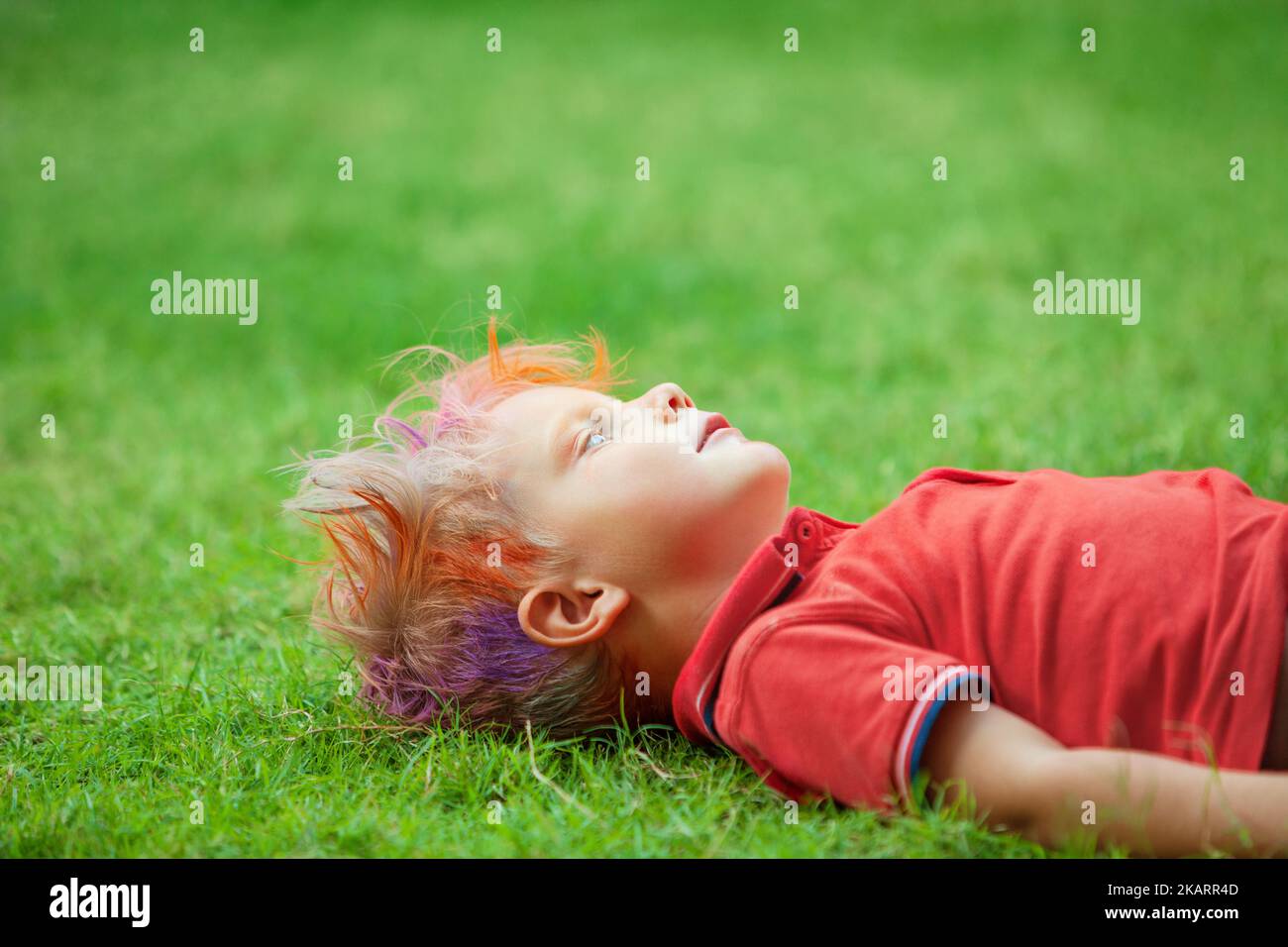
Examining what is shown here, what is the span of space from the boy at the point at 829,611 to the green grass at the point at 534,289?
113 mm

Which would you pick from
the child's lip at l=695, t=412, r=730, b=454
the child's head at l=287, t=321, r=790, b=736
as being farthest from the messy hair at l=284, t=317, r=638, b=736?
the child's lip at l=695, t=412, r=730, b=454

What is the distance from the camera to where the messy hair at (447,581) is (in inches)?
82.0

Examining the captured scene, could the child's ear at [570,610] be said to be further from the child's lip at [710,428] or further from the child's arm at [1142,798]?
the child's arm at [1142,798]

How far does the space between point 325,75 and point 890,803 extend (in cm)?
758

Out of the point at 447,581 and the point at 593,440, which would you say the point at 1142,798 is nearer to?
the point at 593,440

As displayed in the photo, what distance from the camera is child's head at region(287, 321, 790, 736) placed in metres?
2.02

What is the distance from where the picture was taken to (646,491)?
2.01m

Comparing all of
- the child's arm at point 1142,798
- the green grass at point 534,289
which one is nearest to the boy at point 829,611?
the child's arm at point 1142,798

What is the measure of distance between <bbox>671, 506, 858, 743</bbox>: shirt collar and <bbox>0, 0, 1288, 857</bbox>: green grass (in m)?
0.12

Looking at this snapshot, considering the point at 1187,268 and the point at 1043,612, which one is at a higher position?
the point at 1187,268

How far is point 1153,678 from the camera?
181 centimetres

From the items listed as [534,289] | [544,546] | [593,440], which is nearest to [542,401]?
[593,440]
